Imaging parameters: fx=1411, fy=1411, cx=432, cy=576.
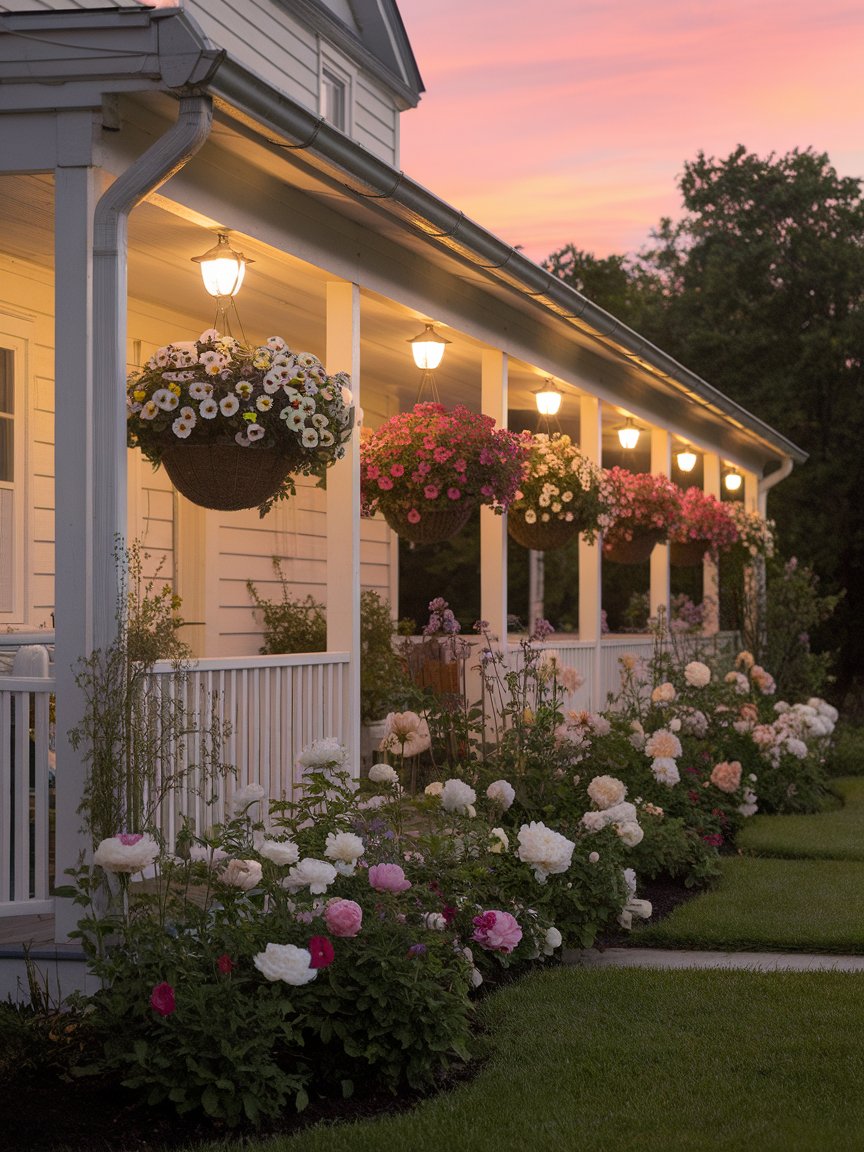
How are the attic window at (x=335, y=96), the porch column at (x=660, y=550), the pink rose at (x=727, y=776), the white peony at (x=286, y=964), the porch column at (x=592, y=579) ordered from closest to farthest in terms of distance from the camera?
the white peony at (x=286, y=964) → the pink rose at (x=727, y=776) → the porch column at (x=592, y=579) → the attic window at (x=335, y=96) → the porch column at (x=660, y=550)

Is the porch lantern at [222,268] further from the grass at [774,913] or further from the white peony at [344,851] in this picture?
the grass at [774,913]

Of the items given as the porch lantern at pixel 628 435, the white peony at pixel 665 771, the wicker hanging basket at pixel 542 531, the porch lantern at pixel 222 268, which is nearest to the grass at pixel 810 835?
the white peony at pixel 665 771

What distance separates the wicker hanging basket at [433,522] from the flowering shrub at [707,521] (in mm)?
5363

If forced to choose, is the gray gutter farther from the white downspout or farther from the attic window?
the attic window

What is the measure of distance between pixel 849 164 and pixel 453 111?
787cm

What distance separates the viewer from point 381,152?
489 inches

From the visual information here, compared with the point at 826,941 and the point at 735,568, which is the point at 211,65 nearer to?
the point at 826,941

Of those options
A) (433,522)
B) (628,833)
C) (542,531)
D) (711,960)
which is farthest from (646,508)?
(711,960)


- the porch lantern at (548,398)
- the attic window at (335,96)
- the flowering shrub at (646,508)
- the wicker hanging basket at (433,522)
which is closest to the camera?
the wicker hanging basket at (433,522)

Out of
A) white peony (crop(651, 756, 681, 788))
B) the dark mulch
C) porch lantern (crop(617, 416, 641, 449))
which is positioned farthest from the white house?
white peony (crop(651, 756, 681, 788))

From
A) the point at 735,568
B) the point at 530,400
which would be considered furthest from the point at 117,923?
the point at 735,568

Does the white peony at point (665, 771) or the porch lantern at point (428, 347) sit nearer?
the white peony at point (665, 771)

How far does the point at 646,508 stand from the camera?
1135 centimetres

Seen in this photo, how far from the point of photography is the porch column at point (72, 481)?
4750mm
